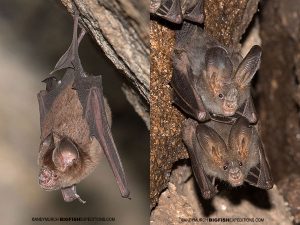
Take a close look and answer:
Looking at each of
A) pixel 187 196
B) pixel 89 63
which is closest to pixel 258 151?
pixel 187 196

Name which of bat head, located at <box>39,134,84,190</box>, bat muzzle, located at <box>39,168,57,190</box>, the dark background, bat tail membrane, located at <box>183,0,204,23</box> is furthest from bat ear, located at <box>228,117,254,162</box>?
bat muzzle, located at <box>39,168,57,190</box>

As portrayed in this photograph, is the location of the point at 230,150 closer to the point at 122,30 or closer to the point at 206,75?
Result: the point at 206,75

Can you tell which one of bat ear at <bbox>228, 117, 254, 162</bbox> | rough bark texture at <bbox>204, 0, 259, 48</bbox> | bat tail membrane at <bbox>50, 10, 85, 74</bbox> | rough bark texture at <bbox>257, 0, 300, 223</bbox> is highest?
rough bark texture at <bbox>204, 0, 259, 48</bbox>

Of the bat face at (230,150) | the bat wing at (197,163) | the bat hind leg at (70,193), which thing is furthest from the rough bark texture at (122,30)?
the bat hind leg at (70,193)

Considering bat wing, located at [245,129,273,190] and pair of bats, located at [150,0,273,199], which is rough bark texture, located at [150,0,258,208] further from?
bat wing, located at [245,129,273,190]

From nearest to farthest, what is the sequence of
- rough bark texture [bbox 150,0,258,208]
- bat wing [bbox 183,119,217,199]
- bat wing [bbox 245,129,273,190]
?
rough bark texture [bbox 150,0,258,208]
bat wing [bbox 183,119,217,199]
bat wing [bbox 245,129,273,190]

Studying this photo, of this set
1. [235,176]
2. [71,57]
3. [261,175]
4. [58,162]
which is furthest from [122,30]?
[261,175]

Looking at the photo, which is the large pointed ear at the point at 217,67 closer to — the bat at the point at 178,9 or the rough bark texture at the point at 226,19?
the bat at the point at 178,9
